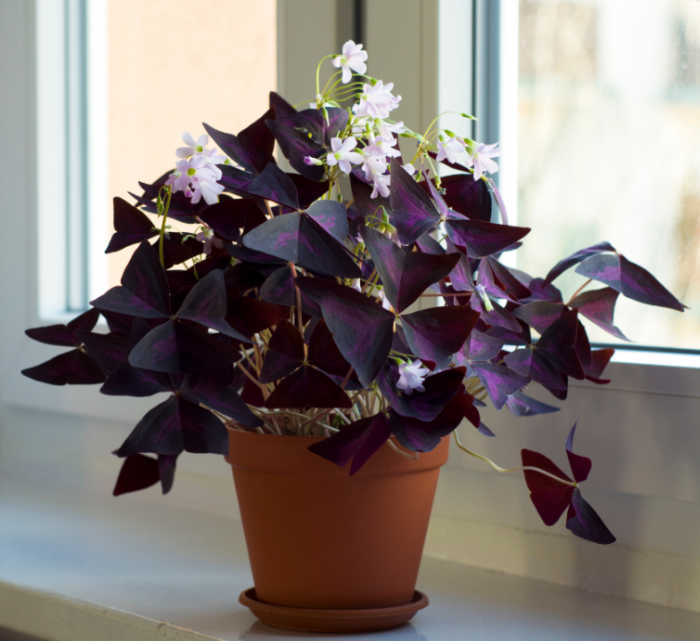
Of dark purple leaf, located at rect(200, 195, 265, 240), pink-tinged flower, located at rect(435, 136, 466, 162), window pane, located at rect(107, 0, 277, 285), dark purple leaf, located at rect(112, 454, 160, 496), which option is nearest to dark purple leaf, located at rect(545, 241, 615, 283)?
pink-tinged flower, located at rect(435, 136, 466, 162)

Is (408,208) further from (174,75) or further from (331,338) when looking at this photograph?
(174,75)

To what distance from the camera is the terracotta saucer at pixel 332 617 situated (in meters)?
0.64

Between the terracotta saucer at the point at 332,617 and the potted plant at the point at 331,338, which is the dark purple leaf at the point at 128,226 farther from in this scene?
the terracotta saucer at the point at 332,617

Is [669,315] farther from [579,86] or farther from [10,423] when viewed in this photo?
[10,423]

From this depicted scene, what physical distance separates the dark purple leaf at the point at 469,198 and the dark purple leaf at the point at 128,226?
22cm

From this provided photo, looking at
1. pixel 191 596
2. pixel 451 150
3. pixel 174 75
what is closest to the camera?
pixel 451 150

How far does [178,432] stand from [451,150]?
0.87 ft

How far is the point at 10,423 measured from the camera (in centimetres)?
137

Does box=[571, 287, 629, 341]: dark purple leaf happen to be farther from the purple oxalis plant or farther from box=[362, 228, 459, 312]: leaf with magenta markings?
box=[362, 228, 459, 312]: leaf with magenta markings

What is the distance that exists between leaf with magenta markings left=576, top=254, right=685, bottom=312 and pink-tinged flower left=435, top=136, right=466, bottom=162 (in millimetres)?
115

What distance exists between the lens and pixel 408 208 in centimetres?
58

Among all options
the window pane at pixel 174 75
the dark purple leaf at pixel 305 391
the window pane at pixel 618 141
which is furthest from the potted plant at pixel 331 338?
the window pane at pixel 174 75

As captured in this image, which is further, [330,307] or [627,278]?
[627,278]

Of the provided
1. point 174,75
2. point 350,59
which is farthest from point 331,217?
point 174,75
